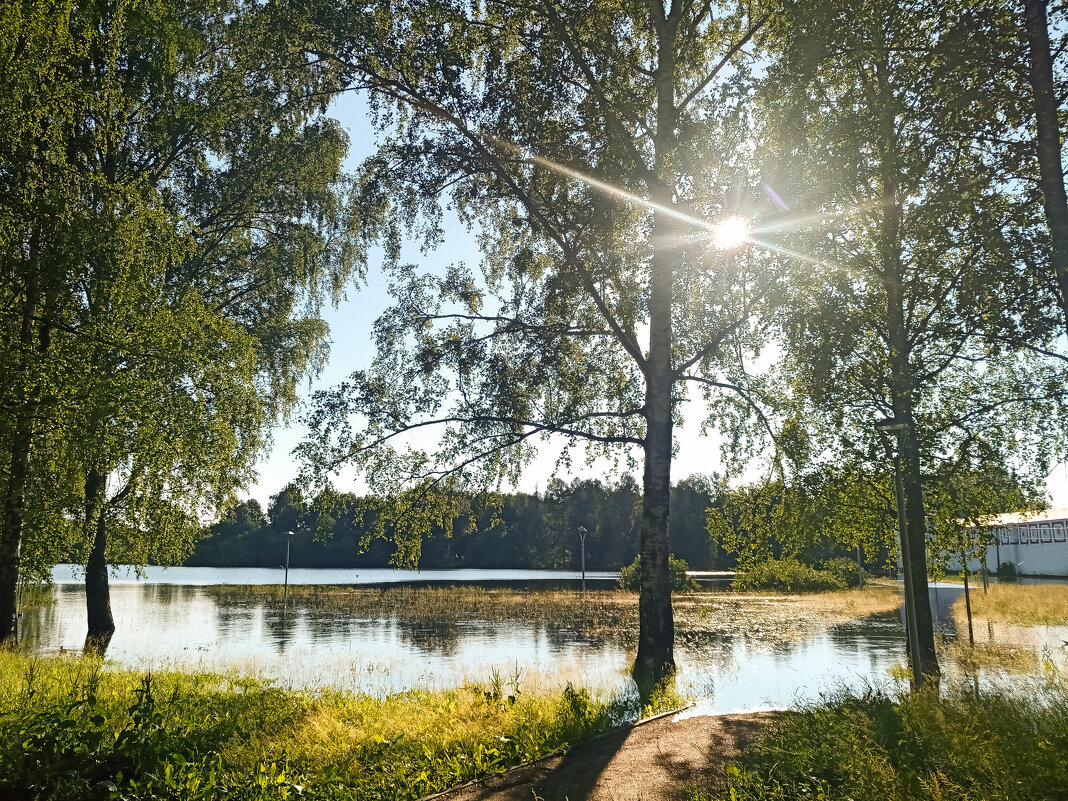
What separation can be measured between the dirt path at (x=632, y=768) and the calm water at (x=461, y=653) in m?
2.51

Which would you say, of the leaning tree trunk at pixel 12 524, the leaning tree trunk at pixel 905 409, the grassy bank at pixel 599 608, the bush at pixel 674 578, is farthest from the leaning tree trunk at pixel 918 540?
the bush at pixel 674 578

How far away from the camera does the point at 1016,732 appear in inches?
272

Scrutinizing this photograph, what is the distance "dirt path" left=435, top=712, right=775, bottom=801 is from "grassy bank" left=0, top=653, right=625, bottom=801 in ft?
1.21

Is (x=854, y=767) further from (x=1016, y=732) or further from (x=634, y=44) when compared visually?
(x=634, y=44)

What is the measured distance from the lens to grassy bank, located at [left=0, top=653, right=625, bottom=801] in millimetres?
6402

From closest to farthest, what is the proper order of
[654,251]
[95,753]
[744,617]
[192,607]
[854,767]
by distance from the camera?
1. [854,767]
2. [95,753]
3. [654,251]
4. [744,617]
5. [192,607]

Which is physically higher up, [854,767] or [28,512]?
[28,512]

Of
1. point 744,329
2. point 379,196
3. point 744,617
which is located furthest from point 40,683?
point 744,617

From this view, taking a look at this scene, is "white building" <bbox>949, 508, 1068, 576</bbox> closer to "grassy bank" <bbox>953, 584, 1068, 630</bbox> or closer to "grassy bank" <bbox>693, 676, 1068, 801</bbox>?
"grassy bank" <bbox>953, 584, 1068, 630</bbox>

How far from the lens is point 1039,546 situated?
2341 inches

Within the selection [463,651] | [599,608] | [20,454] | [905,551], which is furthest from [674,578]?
[20,454]

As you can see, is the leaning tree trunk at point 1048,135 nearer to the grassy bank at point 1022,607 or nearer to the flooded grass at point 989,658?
the flooded grass at point 989,658

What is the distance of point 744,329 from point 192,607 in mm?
35111

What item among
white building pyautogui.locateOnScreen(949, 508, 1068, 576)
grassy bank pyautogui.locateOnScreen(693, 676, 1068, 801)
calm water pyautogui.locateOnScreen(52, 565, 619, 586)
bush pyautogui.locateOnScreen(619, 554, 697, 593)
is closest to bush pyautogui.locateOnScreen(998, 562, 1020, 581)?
white building pyautogui.locateOnScreen(949, 508, 1068, 576)
